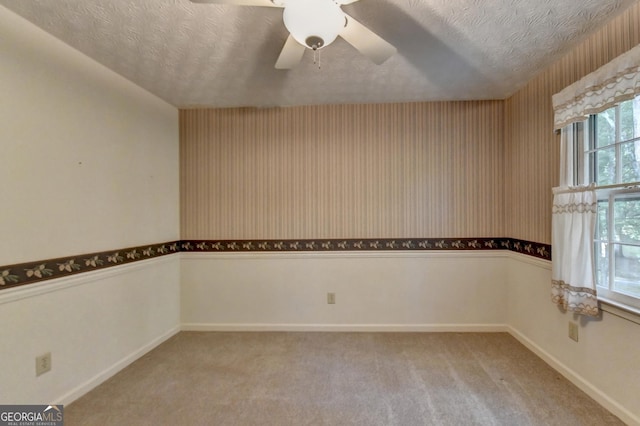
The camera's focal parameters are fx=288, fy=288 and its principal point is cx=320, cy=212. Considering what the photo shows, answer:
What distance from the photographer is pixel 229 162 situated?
3.11m

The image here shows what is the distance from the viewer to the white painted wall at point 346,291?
2.96 metres

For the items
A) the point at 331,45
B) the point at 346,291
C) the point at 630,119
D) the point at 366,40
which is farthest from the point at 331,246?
the point at 630,119

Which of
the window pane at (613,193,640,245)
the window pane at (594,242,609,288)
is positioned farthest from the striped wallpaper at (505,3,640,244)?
the window pane at (613,193,640,245)

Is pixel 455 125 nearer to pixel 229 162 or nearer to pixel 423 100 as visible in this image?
pixel 423 100

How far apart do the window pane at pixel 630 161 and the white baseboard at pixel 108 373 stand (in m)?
3.77

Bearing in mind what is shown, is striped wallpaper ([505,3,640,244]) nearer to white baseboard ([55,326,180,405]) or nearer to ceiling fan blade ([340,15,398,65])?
ceiling fan blade ([340,15,398,65])

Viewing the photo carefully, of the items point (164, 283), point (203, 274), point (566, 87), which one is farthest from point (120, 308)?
point (566, 87)

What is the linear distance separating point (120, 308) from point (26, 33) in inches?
76.7

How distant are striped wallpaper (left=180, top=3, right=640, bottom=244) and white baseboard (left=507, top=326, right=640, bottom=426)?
1.06 meters

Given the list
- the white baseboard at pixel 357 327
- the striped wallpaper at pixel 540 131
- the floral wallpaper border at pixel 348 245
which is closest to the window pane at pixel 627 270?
the striped wallpaper at pixel 540 131

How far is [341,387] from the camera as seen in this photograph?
2033mm

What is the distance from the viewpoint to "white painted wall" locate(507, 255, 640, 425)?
168 centimetres

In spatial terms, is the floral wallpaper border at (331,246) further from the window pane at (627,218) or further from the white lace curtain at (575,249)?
the window pane at (627,218)

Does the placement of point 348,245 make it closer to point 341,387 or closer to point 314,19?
point 341,387
